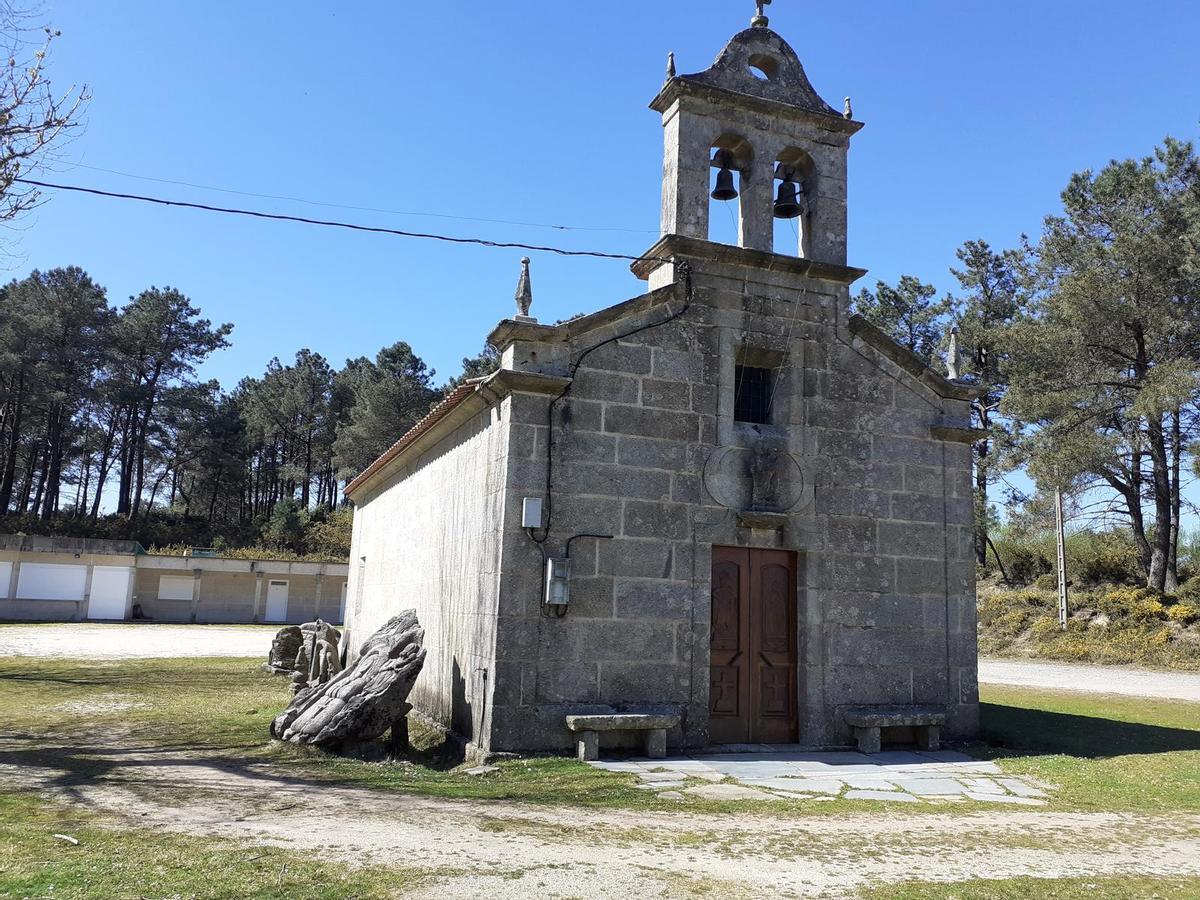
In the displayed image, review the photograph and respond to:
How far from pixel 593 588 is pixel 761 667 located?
2.27 m

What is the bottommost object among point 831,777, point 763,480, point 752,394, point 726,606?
point 831,777

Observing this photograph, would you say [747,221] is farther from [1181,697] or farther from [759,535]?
[1181,697]

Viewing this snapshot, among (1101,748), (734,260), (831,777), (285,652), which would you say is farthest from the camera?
(285,652)

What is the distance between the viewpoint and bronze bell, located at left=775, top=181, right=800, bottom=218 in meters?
11.2

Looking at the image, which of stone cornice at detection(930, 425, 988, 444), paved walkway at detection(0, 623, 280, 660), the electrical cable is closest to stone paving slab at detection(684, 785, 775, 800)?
the electrical cable

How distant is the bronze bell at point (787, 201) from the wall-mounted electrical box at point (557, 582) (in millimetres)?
5301

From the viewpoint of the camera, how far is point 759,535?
403 inches

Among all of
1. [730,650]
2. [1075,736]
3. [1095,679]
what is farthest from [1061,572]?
[730,650]

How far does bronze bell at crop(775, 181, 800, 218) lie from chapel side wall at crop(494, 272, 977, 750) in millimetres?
1022

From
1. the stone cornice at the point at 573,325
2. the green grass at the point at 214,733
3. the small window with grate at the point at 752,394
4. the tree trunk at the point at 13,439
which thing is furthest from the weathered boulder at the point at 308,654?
the tree trunk at the point at 13,439

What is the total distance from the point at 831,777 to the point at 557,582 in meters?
3.20

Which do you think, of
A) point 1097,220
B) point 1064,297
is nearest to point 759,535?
point 1064,297

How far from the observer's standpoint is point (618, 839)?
5.83 m

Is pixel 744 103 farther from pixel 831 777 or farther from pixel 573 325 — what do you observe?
pixel 831 777
